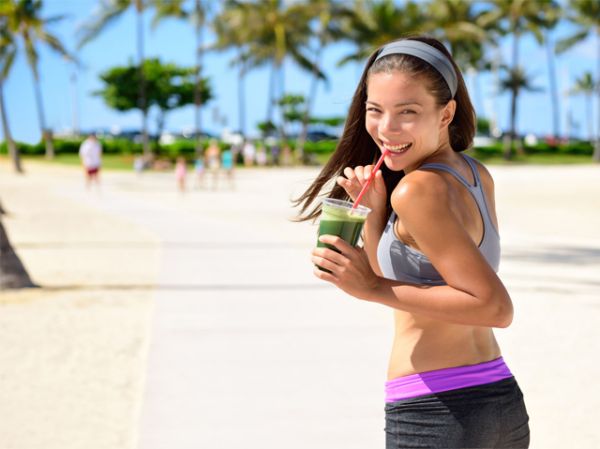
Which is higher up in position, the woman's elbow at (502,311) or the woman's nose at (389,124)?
the woman's nose at (389,124)

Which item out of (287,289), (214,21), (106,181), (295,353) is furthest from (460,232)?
(214,21)

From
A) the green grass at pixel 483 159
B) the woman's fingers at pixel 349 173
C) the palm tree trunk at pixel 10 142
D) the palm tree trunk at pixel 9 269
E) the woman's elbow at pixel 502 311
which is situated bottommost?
the green grass at pixel 483 159

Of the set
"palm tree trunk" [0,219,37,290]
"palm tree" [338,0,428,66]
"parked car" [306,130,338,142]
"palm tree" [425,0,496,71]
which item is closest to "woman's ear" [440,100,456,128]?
"palm tree trunk" [0,219,37,290]

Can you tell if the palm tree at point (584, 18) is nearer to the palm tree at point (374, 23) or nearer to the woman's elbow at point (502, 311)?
the palm tree at point (374, 23)

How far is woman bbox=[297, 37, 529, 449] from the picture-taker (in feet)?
5.29

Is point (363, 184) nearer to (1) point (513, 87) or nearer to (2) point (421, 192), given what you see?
A: (2) point (421, 192)

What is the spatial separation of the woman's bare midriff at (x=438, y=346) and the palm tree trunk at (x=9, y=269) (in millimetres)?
6495

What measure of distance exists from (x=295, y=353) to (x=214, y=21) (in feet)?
143

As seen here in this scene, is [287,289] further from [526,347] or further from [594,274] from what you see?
[594,274]

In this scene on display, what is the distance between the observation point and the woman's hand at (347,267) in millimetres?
1649

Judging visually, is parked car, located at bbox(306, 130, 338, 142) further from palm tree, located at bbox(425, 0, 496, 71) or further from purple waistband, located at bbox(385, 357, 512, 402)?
purple waistband, located at bbox(385, 357, 512, 402)

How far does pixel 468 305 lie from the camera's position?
161 cm

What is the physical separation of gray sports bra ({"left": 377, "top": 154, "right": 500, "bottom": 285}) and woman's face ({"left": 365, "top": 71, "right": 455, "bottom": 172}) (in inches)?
2.8

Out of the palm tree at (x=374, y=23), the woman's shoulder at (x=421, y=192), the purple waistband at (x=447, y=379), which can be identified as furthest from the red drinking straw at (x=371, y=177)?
the palm tree at (x=374, y=23)
